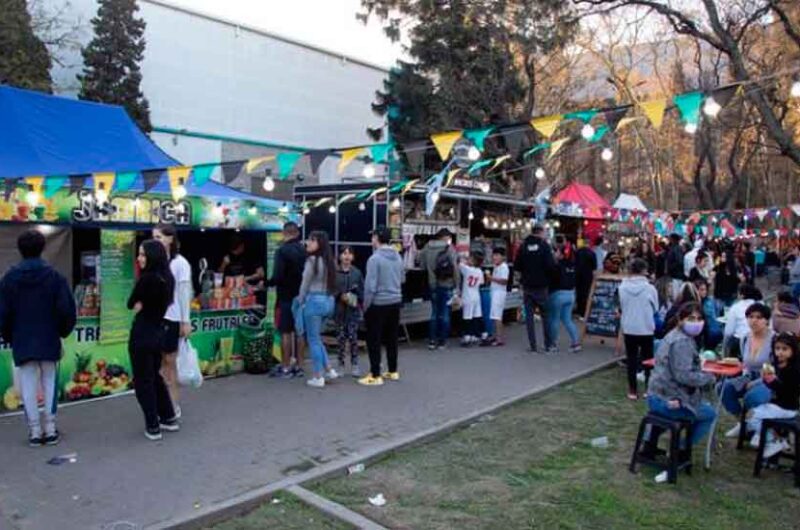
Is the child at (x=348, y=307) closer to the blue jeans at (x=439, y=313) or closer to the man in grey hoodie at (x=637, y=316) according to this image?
the blue jeans at (x=439, y=313)

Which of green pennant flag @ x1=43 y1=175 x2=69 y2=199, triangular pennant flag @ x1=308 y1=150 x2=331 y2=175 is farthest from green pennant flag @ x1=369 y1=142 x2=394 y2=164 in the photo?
green pennant flag @ x1=43 y1=175 x2=69 y2=199

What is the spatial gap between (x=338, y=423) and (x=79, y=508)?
2.52 metres

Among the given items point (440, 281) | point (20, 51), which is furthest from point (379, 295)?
point (20, 51)

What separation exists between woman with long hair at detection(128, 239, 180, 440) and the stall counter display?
63.3 inches

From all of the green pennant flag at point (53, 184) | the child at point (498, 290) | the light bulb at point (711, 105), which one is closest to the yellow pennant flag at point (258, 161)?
the green pennant flag at point (53, 184)

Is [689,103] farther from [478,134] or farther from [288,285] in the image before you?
[288,285]

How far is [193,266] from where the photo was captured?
984 cm

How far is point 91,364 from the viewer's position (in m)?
7.07

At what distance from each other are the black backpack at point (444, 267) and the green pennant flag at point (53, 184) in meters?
5.44

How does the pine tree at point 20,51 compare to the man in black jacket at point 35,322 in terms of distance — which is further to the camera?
the pine tree at point 20,51

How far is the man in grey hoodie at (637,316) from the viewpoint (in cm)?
751

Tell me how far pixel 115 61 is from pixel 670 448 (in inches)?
731

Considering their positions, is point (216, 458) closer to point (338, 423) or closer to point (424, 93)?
point (338, 423)

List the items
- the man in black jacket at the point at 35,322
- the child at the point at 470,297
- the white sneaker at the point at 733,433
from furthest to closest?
1. the child at the point at 470,297
2. the white sneaker at the point at 733,433
3. the man in black jacket at the point at 35,322
